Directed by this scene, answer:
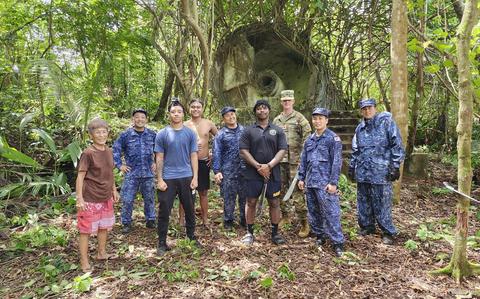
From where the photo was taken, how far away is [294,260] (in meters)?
3.80

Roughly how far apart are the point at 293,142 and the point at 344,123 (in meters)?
4.50

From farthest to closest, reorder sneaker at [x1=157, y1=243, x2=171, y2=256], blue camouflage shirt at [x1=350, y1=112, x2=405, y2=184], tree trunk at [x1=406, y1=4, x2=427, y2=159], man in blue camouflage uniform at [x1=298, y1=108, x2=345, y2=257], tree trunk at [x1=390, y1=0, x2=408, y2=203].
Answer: tree trunk at [x1=406, y1=4, x2=427, y2=159]
tree trunk at [x1=390, y1=0, x2=408, y2=203]
blue camouflage shirt at [x1=350, y1=112, x2=405, y2=184]
man in blue camouflage uniform at [x1=298, y1=108, x2=345, y2=257]
sneaker at [x1=157, y1=243, x2=171, y2=256]

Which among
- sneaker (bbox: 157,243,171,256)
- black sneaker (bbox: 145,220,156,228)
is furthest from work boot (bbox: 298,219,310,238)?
black sneaker (bbox: 145,220,156,228)

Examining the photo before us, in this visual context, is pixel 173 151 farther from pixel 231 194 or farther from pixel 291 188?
pixel 291 188

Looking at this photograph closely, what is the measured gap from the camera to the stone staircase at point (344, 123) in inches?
331

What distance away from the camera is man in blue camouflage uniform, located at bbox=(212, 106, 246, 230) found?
461cm

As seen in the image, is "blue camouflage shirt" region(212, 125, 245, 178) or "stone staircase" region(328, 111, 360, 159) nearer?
"blue camouflage shirt" region(212, 125, 245, 178)

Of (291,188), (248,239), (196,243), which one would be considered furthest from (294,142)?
(196,243)

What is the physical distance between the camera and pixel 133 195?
4.59m

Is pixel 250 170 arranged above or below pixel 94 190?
above

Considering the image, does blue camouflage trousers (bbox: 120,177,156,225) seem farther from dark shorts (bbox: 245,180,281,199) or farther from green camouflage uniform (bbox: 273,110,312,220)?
green camouflage uniform (bbox: 273,110,312,220)

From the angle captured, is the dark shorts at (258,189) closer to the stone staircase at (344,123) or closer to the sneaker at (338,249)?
the sneaker at (338,249)

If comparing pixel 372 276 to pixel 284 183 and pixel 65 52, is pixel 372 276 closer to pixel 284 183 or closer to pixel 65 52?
pixel 284 183

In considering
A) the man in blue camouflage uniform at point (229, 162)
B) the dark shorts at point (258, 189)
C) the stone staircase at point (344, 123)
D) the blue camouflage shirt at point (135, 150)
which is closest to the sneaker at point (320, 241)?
the dark shorts at point (258, 189)
